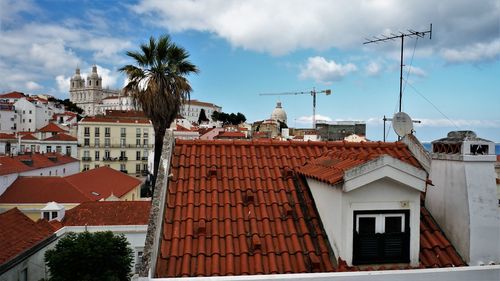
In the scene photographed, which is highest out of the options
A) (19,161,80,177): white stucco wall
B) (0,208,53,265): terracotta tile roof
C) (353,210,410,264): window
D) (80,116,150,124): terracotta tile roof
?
(80,116,150,124): terracotta tile roof

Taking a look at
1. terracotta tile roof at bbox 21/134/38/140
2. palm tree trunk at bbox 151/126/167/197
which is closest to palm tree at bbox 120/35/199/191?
palm tree trunk at bbox 151/126/167/197

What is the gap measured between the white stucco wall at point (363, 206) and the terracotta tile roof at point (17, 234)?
11.9 meters

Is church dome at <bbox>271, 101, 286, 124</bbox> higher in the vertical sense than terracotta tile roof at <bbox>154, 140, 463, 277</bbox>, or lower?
higher

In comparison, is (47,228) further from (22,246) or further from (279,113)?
(279,113)

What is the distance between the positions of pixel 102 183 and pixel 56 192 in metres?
8.08

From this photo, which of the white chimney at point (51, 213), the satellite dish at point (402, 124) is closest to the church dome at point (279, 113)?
the white chimney at point (51, 213)

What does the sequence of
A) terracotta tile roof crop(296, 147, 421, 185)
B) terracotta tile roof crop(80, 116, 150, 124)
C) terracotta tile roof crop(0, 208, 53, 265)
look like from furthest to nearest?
terracotta tile roof crop(80, 116, 150, 124) → terracotta tile roof crop(0, 208, 53, 265) → terracotta tile roof crop(296, 147, 421, 185)

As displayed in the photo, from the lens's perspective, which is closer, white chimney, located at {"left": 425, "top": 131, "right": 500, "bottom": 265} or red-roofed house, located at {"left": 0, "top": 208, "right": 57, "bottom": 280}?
white chimney, located at {"left": 425, "top": 131, "right": 500, "bottom": 265}

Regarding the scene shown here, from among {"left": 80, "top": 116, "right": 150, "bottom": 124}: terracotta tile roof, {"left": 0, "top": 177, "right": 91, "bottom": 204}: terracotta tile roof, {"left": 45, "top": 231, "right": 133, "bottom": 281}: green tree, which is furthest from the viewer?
{"left": 80, "top": 116, "right": 150, "bottom": 124}: terracotta tile roof

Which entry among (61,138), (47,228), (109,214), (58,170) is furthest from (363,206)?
(61,138)

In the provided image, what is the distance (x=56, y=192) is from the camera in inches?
1182

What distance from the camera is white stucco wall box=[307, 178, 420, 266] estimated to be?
5.27 meters

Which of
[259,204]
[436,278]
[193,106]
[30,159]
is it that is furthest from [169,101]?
[193,106]

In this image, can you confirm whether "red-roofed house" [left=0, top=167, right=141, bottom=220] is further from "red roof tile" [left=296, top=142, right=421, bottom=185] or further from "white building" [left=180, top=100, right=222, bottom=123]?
"white building" [left=180, top=100, right=222, bottom=123]
